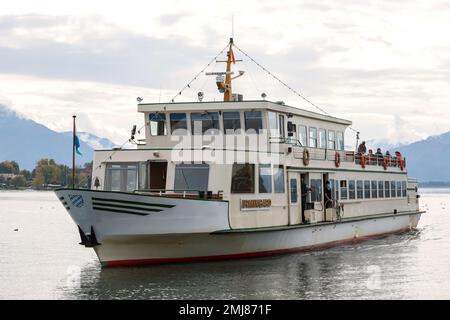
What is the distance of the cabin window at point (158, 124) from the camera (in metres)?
28.2

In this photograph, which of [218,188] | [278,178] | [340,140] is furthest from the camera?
[340,140]

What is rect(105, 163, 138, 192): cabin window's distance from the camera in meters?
25.8

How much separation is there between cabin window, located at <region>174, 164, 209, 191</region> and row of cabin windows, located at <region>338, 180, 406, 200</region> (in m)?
8.77

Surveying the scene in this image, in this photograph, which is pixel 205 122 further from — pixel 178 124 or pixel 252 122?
pixel 252 122

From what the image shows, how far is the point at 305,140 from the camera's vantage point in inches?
1208

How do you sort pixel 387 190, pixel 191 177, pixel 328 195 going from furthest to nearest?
1. pixel 387 190
2. pixel 328 195
3. pixel 191 177

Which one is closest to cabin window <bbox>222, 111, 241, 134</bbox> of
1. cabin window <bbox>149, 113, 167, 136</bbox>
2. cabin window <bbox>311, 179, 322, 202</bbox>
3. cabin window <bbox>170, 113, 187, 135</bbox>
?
Result: cabin window <bbox>170, 113, 187, 135</bbox>

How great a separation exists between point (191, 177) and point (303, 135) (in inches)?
289

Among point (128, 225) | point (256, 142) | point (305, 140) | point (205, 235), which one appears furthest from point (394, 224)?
point (128, 225)

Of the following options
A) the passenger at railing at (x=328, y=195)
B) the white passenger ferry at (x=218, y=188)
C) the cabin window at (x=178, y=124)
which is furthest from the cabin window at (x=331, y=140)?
the cabin window at (x=178, y=124)

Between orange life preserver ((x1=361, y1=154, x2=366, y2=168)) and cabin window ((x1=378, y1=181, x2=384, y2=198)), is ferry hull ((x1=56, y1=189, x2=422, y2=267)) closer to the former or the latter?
orange life preserver ((x1=361, y1=154, x2=366, y2=168))

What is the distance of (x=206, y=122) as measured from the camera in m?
27.6

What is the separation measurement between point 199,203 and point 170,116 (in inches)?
224

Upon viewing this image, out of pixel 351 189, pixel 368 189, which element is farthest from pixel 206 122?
pixel 368 189
